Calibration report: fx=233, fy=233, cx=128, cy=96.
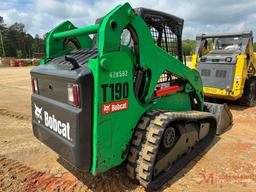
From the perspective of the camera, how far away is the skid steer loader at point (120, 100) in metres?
2.42

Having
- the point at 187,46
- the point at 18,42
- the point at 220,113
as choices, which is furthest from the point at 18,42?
the point at 220,113

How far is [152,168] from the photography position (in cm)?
283

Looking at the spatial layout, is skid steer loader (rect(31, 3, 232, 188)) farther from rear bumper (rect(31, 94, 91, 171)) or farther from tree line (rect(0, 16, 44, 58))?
tree line (rect(0, 16, 44, 58))

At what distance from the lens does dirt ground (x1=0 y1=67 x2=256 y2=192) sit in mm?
3062

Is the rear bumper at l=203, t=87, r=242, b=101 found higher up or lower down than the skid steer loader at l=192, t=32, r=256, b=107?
lower down

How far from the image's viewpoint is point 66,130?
8.59ft

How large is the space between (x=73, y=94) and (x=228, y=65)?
5.99 metres

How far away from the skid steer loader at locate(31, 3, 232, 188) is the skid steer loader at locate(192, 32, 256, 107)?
12.3 feet

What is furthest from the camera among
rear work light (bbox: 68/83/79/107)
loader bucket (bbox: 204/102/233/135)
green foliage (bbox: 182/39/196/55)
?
loader bucket (bbox: 204/102/233/135)

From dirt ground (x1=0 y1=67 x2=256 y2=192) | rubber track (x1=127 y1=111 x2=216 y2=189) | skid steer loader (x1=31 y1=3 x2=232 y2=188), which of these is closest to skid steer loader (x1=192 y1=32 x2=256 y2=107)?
dirt ground (x1=0 y1=67 x2=256 y2=192)

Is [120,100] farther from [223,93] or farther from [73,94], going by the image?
[223,93]

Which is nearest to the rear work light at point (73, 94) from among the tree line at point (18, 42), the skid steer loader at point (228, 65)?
the skid steer loader at point (228, 65)

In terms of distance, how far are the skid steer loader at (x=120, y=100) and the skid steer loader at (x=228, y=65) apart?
12.3 ft

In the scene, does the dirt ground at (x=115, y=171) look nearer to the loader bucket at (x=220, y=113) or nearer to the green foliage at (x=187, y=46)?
the loader bucket at (x=220, y=113)
